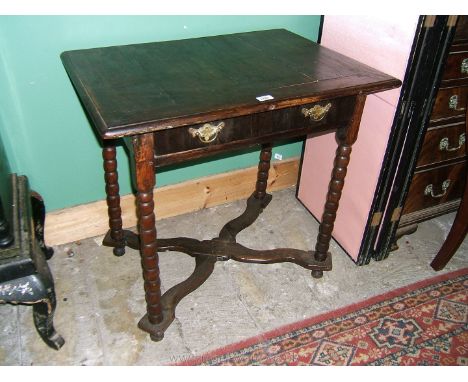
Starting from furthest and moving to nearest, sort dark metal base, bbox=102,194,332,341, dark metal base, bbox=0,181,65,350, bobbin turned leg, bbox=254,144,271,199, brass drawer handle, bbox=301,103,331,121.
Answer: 1. bobbin turned leg, bbox=254,144,271,199
2. dark metal base, bbox=102,194,332,341
3. brass drawer handle, bbox=301,103,331,121
4. dark metal base, bbox=0,181,65,350

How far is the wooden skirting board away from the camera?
2168 millimetres

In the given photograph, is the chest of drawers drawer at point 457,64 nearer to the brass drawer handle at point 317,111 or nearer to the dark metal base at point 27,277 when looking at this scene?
the brass drawer handle at point 317,111

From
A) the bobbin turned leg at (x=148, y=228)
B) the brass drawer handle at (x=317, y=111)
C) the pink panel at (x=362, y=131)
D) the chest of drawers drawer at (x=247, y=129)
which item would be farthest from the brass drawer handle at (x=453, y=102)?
the bobbin turned leg at (x=148, y=228)

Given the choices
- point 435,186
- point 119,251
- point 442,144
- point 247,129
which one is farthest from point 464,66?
point 119,251

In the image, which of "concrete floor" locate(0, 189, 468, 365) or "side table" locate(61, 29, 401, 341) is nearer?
"side table" locate(61, 29, 401, 341)

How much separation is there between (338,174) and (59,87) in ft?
4.01

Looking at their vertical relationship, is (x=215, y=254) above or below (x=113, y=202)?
below

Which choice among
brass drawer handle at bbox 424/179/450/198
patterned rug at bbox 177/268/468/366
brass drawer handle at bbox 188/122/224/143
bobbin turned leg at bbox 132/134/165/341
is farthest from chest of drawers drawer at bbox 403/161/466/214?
bobbin turned leg at bbox 132/134/165/341

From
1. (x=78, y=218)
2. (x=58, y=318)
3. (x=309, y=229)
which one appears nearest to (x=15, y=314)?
(x=58, y=318)

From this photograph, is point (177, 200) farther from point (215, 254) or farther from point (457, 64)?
point (457, 64)

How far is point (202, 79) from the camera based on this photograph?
58.6 inches

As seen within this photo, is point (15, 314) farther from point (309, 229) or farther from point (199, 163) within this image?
point (309, 229)

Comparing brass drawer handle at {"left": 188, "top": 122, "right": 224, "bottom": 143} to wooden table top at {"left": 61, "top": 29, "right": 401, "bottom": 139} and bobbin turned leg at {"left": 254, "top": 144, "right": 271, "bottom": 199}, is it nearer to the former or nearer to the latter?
wooden table top at {"left": 61, "top": 29, "right": 401, "bottom": 139}

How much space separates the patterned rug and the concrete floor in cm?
5
